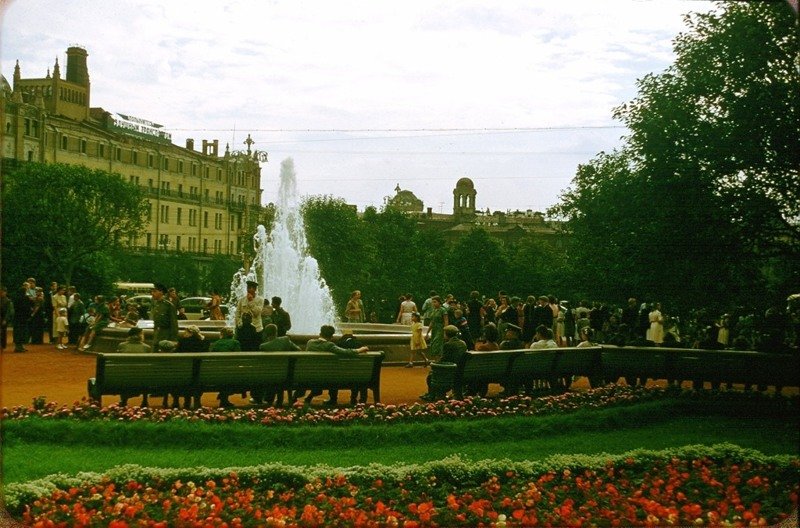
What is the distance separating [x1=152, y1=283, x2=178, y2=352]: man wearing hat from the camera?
1505cm

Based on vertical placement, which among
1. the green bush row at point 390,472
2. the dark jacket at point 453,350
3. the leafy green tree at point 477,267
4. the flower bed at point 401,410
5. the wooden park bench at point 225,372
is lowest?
the green bush row at point 390,472

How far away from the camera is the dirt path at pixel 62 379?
1445 centimetres

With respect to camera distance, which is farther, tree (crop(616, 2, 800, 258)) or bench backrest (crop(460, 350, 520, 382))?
bench backrest (crop(460, 350, 520, 382))

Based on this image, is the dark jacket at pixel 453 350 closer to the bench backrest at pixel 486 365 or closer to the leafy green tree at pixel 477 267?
the bench backrest at pixel 486 365

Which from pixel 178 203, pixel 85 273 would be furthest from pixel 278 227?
pixel 178 203

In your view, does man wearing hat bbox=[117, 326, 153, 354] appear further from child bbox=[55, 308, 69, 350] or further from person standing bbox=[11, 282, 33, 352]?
person standing bbox=[11, 282, 33, 352]

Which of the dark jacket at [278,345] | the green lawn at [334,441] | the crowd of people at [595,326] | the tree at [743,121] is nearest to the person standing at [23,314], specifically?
the crowd of people at [595,326]

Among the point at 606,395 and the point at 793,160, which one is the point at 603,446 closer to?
the point at 606,395

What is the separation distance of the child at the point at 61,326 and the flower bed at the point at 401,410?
11.5m

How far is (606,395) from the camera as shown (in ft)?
47.5

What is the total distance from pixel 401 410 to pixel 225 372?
2.50 m

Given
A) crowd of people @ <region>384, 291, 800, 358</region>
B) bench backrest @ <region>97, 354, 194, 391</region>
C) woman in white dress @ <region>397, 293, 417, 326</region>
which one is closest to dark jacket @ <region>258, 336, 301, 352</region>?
bench backrest @ <region>97, 354, 194, 391</region>

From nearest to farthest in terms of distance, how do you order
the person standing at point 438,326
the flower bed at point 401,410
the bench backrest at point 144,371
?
the flower bed at point 401,410 → the bench backrest at point 144,371 → the person standing at point 438,326

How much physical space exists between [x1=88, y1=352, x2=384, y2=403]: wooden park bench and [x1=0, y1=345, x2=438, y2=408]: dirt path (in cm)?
107
